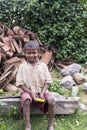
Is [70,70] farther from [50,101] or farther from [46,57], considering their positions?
[50,101]

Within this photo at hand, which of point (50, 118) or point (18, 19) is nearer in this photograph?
point (50, 118)

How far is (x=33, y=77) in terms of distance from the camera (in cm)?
428

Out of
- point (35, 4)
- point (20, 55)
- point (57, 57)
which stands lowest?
point (57, 57)

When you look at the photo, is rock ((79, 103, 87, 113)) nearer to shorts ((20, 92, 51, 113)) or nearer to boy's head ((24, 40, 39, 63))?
shorts ((20, 92, 51, 113))

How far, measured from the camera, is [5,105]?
443 centimetres

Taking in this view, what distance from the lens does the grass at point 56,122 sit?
4324mm

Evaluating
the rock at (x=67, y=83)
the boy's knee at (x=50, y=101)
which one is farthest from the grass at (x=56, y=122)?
the rock at (x=67, y=83)

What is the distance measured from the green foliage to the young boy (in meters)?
2.07

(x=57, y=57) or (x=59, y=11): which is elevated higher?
(x=59, y=11)

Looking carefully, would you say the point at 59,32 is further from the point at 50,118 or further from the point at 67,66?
the point at 50,118

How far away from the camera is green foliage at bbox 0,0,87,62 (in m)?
6.45

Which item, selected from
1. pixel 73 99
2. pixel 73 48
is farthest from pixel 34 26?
pixel 73 99

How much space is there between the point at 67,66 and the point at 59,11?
1244 mm

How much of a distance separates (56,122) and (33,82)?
65 cm
